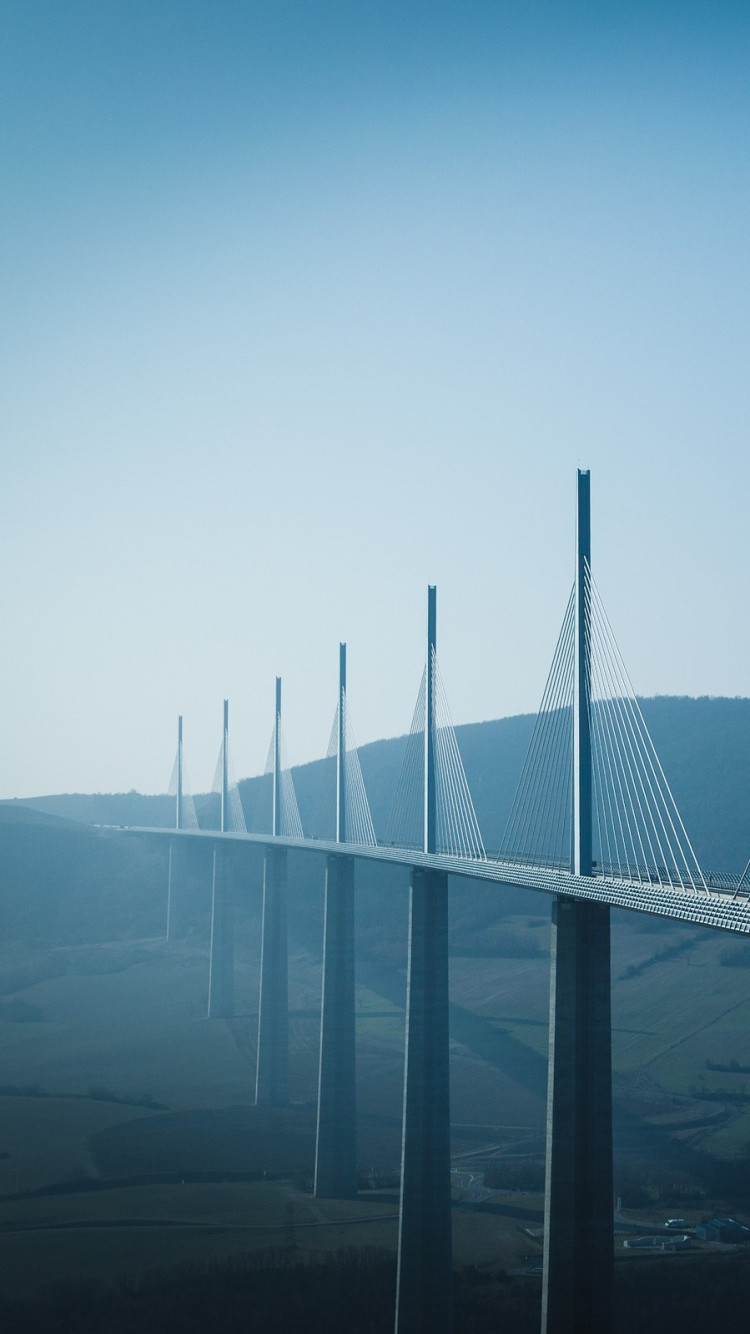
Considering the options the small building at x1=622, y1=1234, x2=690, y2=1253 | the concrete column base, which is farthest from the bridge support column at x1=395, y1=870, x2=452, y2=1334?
the concrete column base

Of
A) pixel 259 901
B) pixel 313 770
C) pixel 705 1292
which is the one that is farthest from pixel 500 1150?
pixel 313 770

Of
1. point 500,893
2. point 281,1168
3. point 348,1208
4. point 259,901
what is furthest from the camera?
point 259,901

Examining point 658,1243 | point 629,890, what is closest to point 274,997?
point 658,1243

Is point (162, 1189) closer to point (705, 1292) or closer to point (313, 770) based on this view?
point (705, 1292)

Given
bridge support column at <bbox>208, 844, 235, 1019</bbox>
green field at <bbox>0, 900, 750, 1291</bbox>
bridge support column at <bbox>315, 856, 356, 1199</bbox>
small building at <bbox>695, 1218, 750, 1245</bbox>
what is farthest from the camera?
bridge support column at <bbox>208, 844, 235, 1019</bbox>

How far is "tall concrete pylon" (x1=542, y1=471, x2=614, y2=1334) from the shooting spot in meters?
18.1

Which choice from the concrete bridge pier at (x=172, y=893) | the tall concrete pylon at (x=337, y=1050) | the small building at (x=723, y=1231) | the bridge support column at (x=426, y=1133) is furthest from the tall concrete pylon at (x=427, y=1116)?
the concrete bridge pier at (x=172, y=893)

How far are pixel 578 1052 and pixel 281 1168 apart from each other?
20571 mm

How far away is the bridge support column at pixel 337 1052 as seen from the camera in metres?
34.1

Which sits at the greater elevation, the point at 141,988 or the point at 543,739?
the point at 543,739

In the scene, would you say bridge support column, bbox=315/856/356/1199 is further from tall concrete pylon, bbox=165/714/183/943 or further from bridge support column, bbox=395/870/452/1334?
tall concrete pylon, bbox=165/714/183/943

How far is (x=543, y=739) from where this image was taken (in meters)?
22.3

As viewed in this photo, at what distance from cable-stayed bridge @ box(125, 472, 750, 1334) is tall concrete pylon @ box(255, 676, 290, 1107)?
868 cm

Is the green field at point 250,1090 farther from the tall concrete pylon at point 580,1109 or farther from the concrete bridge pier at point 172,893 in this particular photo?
the tall concrete pylon at point 580,1109
